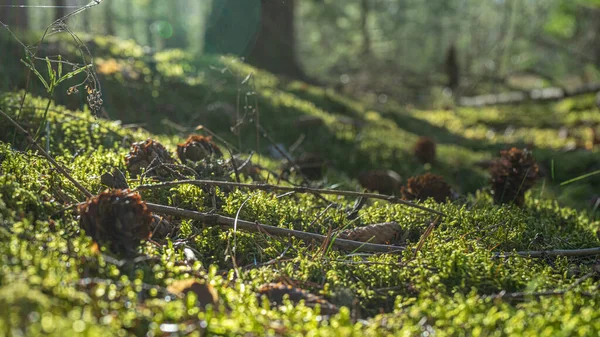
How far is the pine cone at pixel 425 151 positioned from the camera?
510cm

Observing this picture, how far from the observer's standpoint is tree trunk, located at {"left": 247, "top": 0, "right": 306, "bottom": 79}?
30.5ft

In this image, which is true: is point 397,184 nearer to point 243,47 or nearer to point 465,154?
point 465,154

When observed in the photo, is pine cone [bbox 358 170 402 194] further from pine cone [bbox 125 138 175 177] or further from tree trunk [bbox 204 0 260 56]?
tree trunk [bbox 204 0 260 56]

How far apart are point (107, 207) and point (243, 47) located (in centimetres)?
839

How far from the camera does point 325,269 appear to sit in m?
1.91

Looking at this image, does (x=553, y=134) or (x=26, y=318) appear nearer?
(x=26, y=318)

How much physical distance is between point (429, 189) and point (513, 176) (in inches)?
23.8

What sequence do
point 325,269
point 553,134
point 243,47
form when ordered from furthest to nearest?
point 243,47 < point 553,134 < point 325,269

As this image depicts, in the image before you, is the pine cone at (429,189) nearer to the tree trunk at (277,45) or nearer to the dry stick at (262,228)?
the dry stick at (262,228)

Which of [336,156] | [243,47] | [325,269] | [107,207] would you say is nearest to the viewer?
[107,207]

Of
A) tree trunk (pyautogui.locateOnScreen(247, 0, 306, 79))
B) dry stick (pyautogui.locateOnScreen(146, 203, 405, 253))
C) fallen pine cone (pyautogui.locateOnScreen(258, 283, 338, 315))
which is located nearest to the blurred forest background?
tree trunk (pyautogui.locateOnScreen(247, 0, 306, 79))

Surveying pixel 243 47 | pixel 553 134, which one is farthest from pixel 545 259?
pixel 243 47

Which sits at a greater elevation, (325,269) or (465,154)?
(325,269)

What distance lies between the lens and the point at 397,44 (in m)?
30.8
